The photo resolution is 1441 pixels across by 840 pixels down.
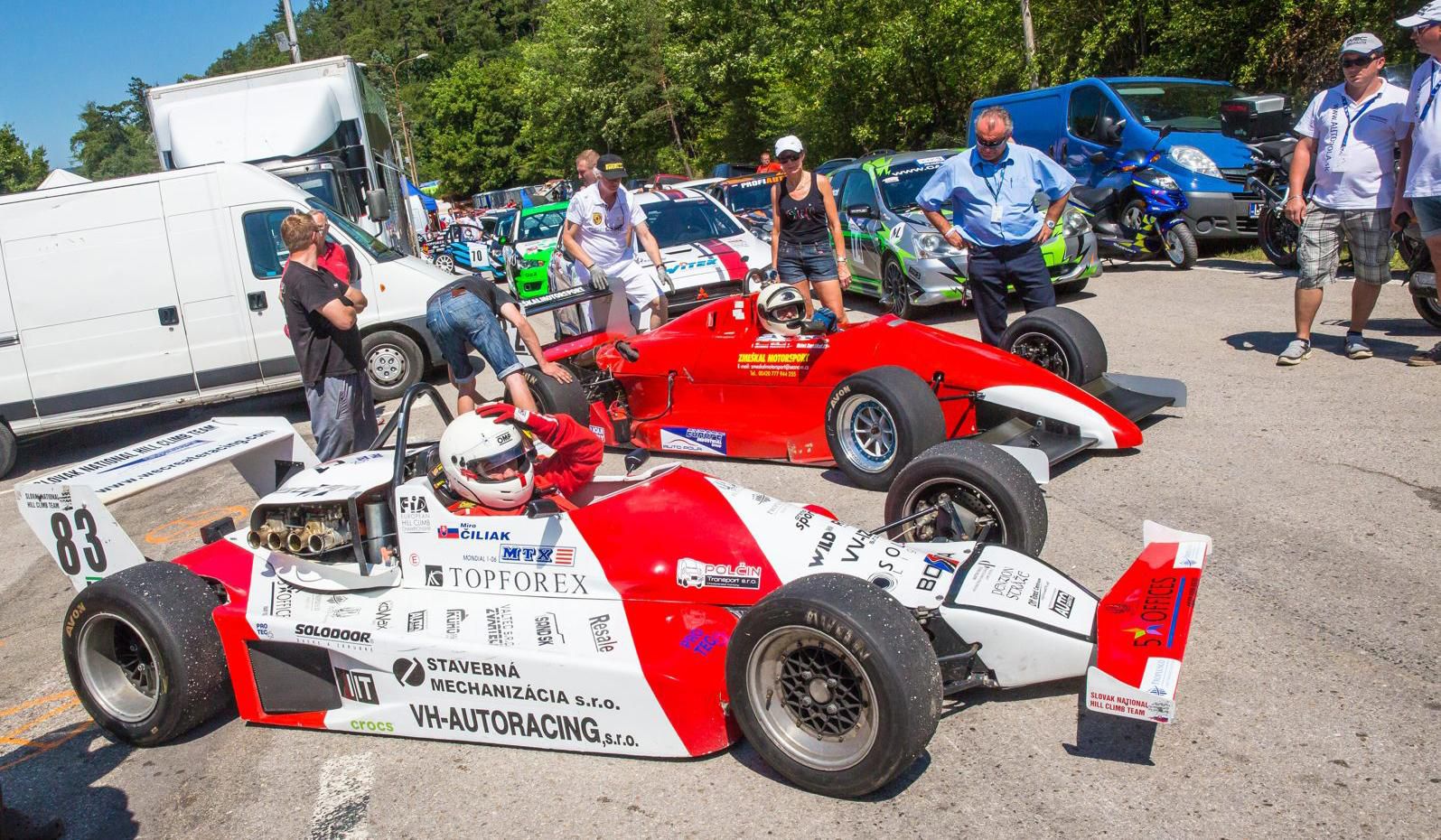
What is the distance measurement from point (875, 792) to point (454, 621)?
1.77 m

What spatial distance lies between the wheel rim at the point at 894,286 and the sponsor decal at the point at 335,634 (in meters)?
8.14

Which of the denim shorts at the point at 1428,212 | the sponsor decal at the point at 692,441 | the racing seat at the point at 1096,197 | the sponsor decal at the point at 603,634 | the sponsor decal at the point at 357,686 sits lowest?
the sponsor decal at the point at 357,686

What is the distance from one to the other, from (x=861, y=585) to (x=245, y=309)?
8.91 m

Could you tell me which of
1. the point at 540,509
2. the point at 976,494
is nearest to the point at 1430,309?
the point at 976,494

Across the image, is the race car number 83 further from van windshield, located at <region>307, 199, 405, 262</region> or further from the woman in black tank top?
van windshield, located at <region>307, 199, 405, 262</region>

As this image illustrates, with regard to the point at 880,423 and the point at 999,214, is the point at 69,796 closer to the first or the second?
the point at 880,423

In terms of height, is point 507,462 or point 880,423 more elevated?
point 507,462

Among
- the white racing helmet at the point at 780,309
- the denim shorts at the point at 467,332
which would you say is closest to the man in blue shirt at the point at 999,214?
the white racing helmet at the point at 780,309

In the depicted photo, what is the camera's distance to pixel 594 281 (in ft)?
29.9

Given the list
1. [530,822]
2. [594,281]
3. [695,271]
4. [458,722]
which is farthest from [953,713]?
[695,271]

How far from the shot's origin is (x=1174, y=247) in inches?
494

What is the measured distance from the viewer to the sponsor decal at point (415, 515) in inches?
173

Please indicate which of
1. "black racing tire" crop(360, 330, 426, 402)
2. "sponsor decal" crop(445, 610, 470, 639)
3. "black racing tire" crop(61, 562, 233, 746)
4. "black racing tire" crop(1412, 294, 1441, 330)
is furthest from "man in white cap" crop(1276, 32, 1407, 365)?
"black racing tire" crop(360, 330, 426, 402)

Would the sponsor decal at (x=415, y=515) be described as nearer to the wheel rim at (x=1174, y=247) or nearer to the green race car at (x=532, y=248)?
the green race car at (x=532, y=248)
